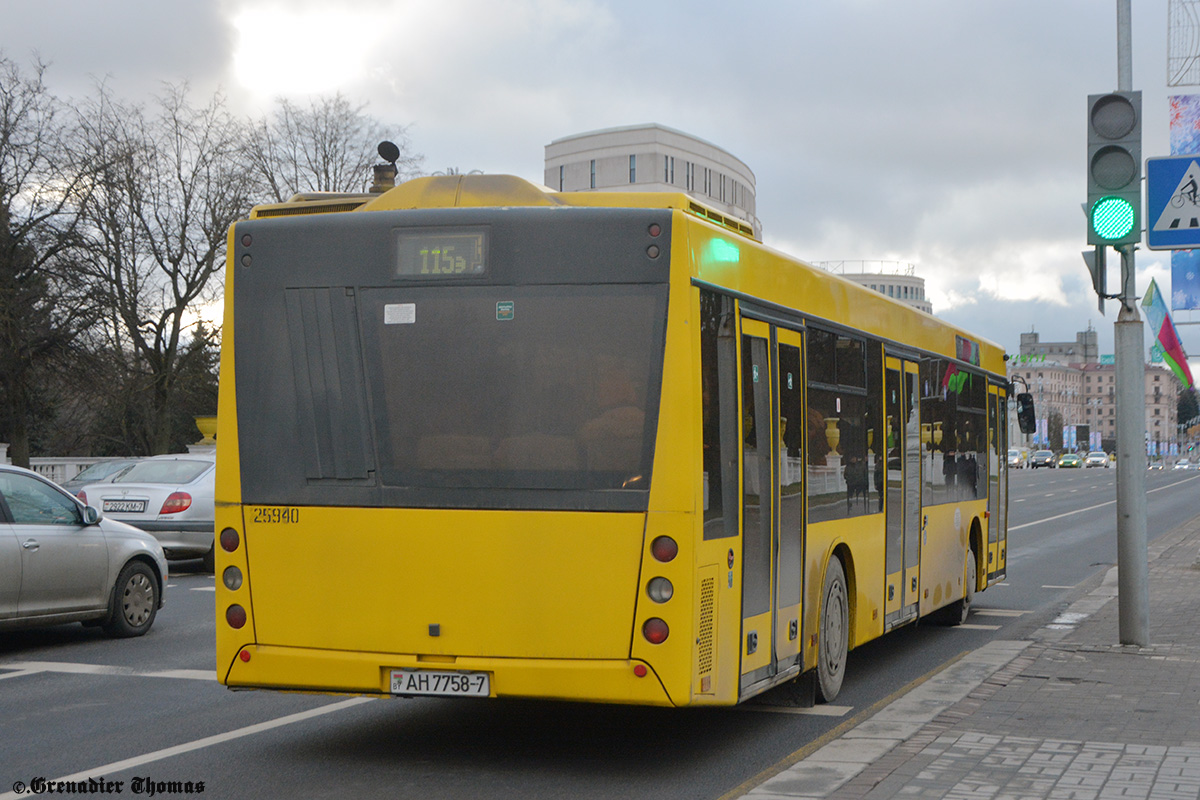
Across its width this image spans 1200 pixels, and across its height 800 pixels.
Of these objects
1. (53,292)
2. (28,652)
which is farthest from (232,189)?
(28,652)

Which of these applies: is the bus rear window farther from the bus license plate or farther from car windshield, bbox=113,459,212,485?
car windshield, bbox=113,459,212,485

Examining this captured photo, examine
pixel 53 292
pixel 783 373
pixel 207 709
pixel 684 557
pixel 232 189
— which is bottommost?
pixel 207 709

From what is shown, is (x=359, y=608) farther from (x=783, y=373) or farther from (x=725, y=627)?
(x=783, y=373)

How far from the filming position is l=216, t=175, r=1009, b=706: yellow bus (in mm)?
6578

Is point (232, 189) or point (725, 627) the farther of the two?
point (232, 189)

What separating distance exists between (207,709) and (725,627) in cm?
371

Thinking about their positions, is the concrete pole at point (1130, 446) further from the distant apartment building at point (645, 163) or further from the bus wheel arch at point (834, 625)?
the distant apartment building at point (645, 163)

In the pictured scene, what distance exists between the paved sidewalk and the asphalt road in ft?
1.36

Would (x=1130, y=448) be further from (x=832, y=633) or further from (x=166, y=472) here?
(x=166, y=472)

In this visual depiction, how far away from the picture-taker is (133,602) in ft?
40.1

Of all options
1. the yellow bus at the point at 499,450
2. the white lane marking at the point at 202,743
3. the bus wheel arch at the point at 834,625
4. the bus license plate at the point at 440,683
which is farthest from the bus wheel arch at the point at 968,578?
the bus license plate at the point at 440,683

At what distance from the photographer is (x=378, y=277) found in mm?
7059

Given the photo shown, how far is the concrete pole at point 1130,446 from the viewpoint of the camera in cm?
1087

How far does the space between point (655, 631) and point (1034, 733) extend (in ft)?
8.61
